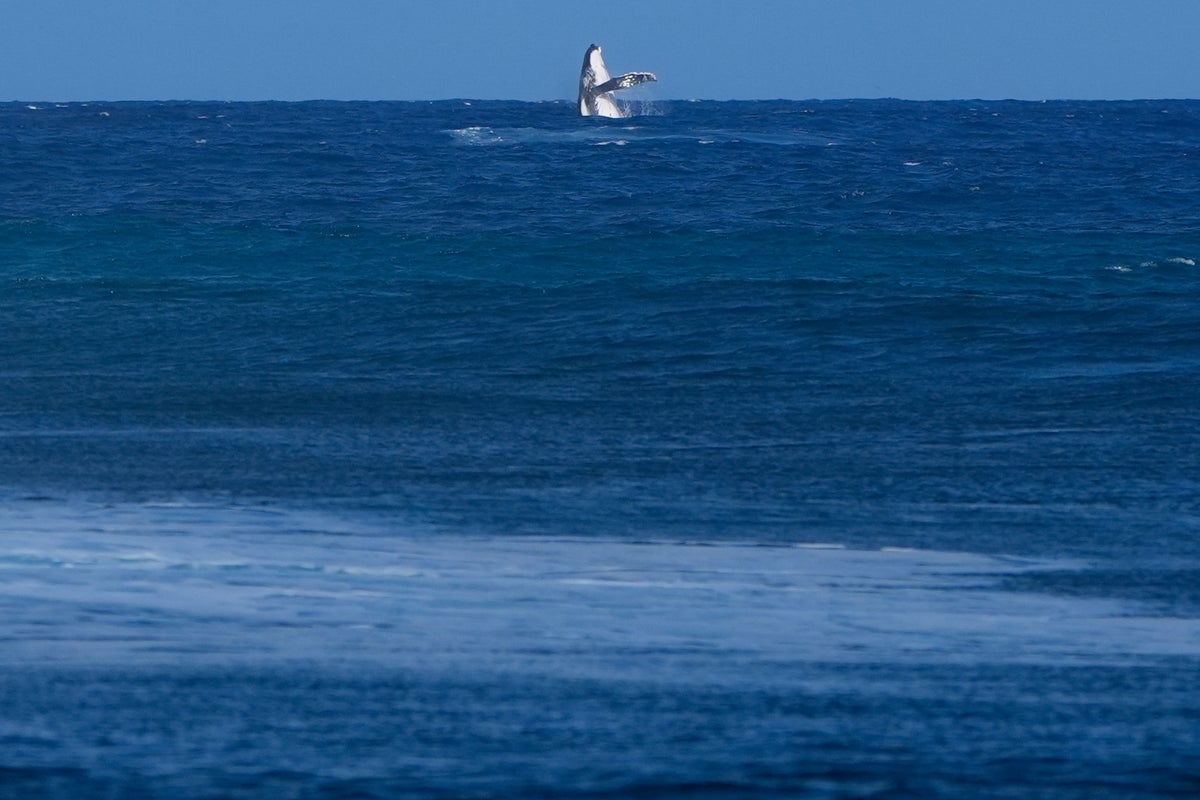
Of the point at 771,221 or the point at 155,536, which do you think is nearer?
the point at 155,536

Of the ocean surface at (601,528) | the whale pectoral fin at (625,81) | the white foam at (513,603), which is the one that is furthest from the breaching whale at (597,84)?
the white foam at (513,603)

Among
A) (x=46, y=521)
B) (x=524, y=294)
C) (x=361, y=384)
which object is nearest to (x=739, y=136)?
(x=524, y=294)

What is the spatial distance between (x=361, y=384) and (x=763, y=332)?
3330mm

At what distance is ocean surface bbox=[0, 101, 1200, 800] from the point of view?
14.5 feet

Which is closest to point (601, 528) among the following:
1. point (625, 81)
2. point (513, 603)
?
point (513, 603)

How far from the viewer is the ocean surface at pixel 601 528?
175 inches

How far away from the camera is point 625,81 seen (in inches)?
1948

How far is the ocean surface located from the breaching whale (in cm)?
3308

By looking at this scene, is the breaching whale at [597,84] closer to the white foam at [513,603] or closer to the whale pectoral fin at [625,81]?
the whale pectoral fin at [625,81]

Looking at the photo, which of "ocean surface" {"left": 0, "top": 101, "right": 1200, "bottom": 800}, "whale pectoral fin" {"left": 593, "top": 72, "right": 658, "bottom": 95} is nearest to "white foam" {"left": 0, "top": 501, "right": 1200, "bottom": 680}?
"ocean surface" {"left": 0, "top": 101, "right": 1200, "bottom": 800}

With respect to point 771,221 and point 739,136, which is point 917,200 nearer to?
point 771,221

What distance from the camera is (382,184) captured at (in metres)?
27.1

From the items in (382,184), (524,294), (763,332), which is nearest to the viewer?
(763,332)

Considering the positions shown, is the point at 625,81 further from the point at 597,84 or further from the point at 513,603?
the point at 513,603
